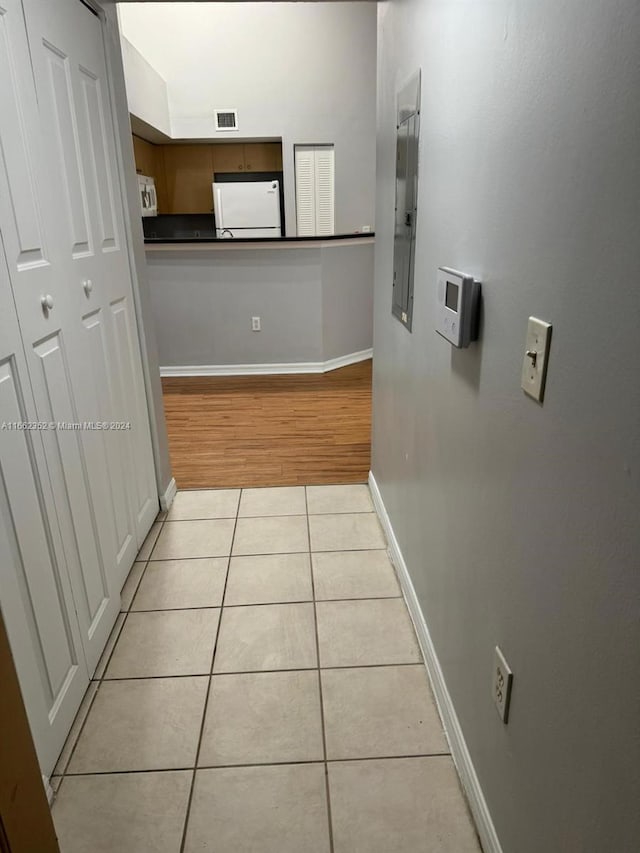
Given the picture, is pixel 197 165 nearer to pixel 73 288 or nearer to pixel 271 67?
pixel 271 67

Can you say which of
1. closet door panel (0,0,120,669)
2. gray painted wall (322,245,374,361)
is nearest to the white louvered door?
gray painted wall (322,245,374,361)

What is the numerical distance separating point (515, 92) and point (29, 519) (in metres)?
1.26

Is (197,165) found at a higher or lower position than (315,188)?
higher

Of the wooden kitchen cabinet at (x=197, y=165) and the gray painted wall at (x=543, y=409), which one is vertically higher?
the wooden kitchen cabinet at (x=197, y=165)

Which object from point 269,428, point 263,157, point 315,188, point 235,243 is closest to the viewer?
point 269,428

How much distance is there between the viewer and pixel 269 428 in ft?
11.6

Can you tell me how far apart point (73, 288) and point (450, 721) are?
4.98 feet

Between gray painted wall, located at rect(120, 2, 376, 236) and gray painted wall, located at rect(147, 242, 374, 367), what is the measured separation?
1.94 meters

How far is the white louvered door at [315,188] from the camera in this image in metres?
5.94

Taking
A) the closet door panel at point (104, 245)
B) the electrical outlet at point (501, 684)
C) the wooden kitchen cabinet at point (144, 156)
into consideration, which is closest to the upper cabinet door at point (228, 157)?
the wooden kitchen cabinet at point (144, 156)

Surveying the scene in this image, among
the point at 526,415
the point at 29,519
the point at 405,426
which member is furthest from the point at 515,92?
the point at 29,519

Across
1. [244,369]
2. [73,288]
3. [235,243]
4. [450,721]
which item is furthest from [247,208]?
[450,721]

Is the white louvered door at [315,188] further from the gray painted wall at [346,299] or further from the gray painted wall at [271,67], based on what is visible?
the gray painted wall at [346,299]

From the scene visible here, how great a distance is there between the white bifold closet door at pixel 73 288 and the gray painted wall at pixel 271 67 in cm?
434
